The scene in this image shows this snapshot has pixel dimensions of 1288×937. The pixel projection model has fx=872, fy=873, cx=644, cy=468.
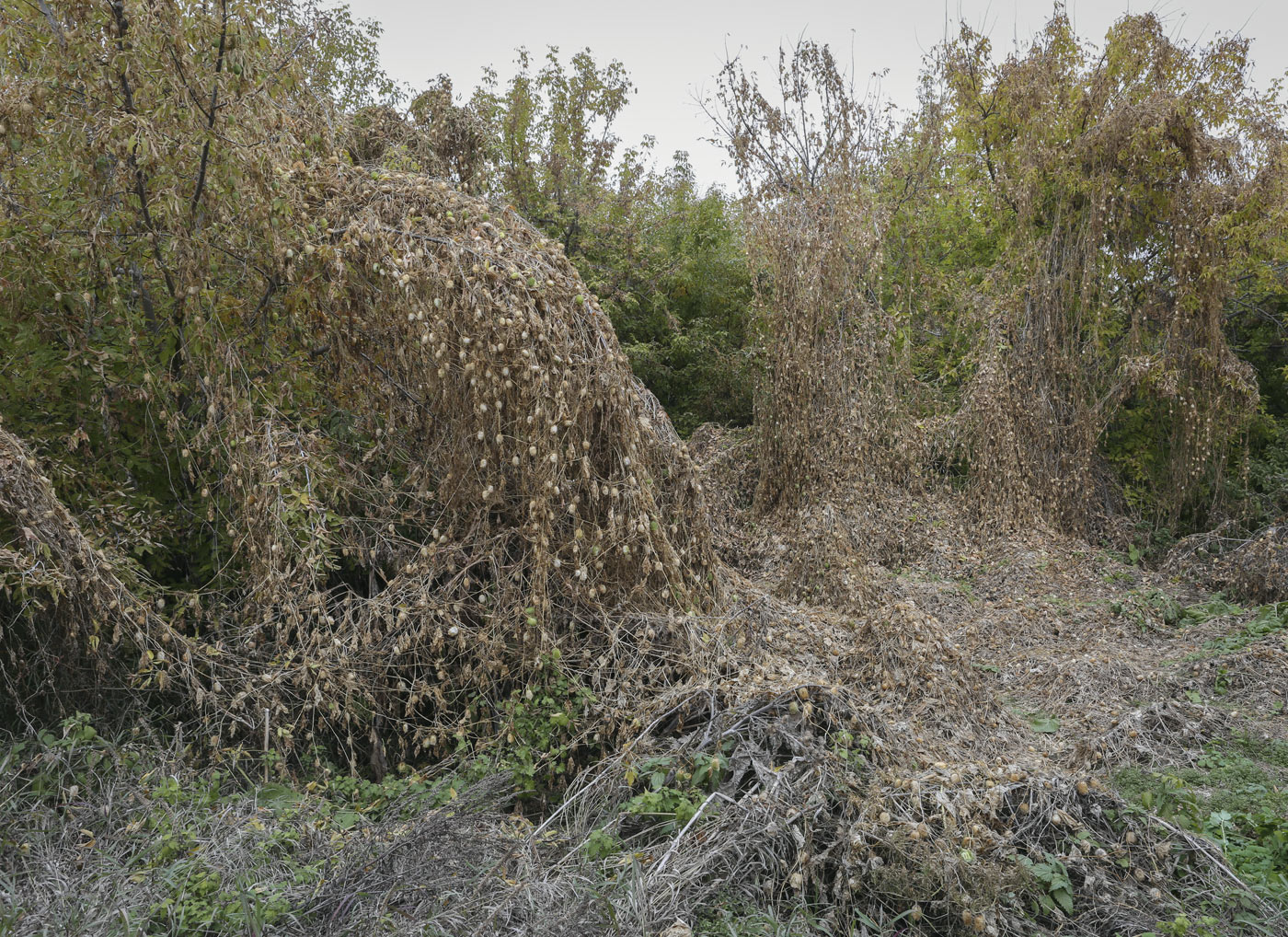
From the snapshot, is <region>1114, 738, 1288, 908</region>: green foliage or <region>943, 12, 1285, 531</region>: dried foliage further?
<region>943, 12, 1285, 531</region>: dried foliage

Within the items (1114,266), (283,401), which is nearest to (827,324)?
(1114,266)

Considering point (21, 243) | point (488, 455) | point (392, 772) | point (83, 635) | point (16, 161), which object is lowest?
point (392, 772)

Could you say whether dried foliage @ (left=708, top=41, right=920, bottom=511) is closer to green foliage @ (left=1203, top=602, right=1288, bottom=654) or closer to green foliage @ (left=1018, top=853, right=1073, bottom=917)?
green foliage @ (left=1203, top=602, right=1288, bottom=654)

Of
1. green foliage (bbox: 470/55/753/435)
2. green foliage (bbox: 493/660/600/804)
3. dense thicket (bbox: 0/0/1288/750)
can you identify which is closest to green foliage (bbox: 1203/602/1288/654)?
dense thicket (bbox: 0/0/1288/750)

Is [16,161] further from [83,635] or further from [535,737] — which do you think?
[535,737]

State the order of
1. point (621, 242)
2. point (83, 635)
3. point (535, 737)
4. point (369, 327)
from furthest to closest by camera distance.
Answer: point (621, 242), point (369, 327), point (535, 737), point (83, 635)

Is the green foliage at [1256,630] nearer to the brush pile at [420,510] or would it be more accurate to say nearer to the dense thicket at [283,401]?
the dense thicket at [283,401]

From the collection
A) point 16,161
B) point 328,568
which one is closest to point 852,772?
point 328,568

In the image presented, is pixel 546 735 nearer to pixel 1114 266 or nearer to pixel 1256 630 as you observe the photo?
pixel 1256 630

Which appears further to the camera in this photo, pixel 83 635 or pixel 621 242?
pixel 621 242

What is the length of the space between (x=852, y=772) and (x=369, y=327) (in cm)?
294

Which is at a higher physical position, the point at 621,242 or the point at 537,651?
the point at 621,242

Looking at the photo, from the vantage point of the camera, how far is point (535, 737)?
3.80m

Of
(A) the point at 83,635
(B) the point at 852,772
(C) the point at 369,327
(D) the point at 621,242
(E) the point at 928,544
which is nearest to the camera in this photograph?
(B) the point at 852,772
